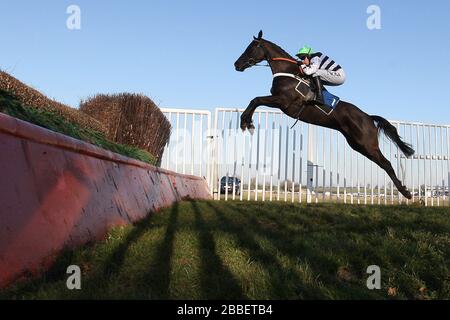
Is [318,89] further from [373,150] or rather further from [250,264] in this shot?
[250,264]

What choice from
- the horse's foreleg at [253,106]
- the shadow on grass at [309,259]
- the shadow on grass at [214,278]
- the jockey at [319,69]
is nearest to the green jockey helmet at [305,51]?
the jockey at [319,69]

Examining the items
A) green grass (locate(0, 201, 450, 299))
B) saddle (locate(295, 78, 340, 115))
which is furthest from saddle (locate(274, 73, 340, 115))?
green grass (locate(0, 201, 450, 299))

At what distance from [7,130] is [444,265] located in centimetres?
261

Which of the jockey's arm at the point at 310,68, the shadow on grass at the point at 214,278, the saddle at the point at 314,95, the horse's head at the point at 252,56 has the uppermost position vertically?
the horse's head at the point at 252,56

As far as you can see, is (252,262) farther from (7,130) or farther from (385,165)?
(385,165)

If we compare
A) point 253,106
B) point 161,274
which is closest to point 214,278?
point 161,274

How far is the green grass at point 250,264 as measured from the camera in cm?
205

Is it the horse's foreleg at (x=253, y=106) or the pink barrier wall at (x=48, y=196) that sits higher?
the horse's foreleg at (x=253, y=106)

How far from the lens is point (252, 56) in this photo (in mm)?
8352

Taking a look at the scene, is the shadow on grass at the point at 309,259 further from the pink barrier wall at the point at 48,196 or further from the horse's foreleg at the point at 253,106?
the horse's foreleg at the point at 253,106

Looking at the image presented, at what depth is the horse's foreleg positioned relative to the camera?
7.26 metres

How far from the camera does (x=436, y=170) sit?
14797 mm

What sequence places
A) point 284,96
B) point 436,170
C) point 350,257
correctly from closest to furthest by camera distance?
1. point 350,257
2. point 284,96
3. point 436,170
